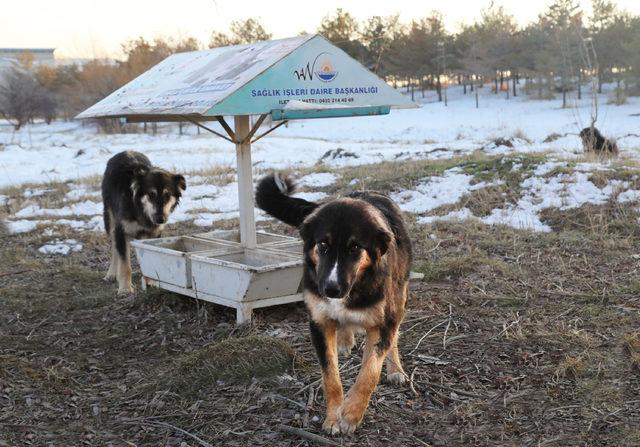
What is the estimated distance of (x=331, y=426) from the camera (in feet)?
13.6

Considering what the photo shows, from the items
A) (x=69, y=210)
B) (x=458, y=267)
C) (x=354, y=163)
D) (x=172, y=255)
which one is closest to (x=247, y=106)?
(x=172, y=255)

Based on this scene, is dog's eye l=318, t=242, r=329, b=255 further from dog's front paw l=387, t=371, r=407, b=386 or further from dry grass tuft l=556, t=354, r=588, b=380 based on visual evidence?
dry grass tuft l=556, t=354, r=588, b=380

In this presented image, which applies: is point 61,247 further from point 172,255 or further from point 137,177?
point 172,255

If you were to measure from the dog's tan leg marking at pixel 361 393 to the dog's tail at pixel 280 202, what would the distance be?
1.75m

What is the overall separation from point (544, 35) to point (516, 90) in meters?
5.75

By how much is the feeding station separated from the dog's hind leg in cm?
45

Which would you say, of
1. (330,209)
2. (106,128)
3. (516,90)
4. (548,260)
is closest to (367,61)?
(516,90)

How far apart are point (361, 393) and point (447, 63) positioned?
2675 inches

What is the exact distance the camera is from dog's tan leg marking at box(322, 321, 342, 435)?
163 inches

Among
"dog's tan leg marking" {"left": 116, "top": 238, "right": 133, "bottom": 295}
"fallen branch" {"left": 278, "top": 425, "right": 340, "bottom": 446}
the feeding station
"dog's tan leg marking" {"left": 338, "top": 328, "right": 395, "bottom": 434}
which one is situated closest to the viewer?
"fallen branch" {"left": 278, "top": 425, "right": 340, "bottom": 446}

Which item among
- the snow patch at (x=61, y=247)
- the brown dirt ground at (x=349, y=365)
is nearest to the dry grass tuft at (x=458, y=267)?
the brown dirt ground at (x=349, y=365)

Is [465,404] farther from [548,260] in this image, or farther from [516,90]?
[516,90]

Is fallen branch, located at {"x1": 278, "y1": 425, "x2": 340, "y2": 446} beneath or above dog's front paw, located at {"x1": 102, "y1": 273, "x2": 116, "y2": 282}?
beneath

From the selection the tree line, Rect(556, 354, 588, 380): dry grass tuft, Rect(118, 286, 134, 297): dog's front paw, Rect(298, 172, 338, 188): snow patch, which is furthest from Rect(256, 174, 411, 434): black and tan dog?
the tree line
